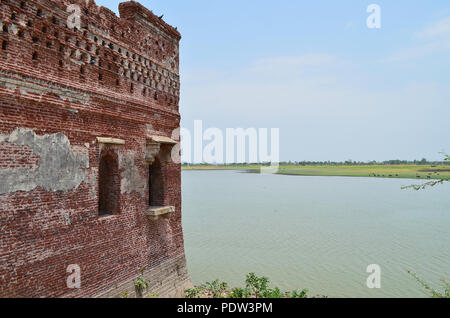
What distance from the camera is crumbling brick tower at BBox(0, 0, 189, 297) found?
5699 millimetres

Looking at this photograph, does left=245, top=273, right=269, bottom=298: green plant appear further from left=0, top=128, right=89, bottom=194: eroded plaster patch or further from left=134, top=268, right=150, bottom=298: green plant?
left=0, top=128, right=89, bottom=194: eroded plaster patch

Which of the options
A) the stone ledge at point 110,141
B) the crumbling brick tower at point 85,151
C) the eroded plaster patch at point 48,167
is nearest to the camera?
the eroded plaster patch at point 48,167

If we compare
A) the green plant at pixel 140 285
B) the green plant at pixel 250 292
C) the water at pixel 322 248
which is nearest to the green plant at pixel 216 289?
the green plant at pixel 250 292

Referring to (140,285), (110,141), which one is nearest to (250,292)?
(140,285)

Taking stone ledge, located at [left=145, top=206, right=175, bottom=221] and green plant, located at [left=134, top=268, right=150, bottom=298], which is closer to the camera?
green plant, located at [left=134, top=268, right=150, bottom=298]

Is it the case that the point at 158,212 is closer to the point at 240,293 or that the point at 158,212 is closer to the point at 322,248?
the point at 240,293

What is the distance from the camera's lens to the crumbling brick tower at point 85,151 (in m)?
→ 5.70

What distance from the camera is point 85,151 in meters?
7.08

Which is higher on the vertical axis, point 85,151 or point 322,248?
point 85,151

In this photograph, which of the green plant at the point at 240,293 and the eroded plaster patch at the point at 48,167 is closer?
the eroded plaster patch at the point at 48,167

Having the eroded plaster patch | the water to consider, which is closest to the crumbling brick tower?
the eroded plaster patch

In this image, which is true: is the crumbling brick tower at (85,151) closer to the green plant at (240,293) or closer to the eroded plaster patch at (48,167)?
the eroded plaster patch at (48,167)

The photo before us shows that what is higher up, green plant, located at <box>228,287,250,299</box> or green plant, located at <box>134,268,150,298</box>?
green plant, located at <box>134,268,150,298</box>

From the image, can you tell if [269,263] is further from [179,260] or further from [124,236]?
[124,236]
